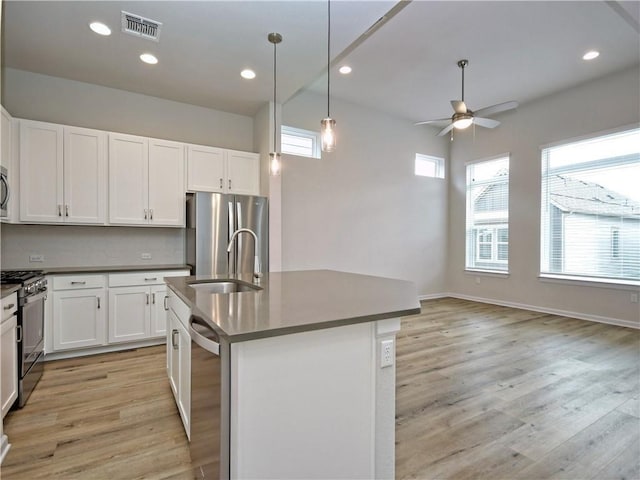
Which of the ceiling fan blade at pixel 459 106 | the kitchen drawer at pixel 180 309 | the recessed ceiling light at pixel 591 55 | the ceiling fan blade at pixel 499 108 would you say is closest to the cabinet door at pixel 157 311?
the kitchen drawer at pixel 180 309

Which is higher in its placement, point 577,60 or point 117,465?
point 577,60

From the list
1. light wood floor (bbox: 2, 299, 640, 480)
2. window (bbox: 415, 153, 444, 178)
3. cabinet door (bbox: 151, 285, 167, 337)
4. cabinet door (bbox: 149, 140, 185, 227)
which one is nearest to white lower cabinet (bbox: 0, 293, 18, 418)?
light wood floor (bbox: 2, 299, 640, 480)

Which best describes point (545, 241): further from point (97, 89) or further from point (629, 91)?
point (97, 89)

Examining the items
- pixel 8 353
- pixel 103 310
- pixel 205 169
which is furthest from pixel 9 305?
pixel 205 169

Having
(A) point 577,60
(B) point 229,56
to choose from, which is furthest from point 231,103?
(A) point 577,60

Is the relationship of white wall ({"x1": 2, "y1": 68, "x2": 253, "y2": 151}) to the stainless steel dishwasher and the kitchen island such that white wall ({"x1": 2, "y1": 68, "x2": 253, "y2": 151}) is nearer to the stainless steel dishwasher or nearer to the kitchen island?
the kitchen island

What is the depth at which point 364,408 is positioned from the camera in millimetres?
1380

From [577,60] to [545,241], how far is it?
2.61 metres

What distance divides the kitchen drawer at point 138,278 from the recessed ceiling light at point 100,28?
2287mm

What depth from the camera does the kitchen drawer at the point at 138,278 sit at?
3.42 m

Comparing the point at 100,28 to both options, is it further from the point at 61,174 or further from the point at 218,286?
the point at 218,286

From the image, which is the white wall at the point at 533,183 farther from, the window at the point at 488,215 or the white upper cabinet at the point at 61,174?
the white upper cabinet at the point at 61,174

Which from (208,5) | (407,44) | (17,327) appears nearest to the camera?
(17,327)

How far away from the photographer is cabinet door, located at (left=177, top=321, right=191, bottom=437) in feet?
5.55
